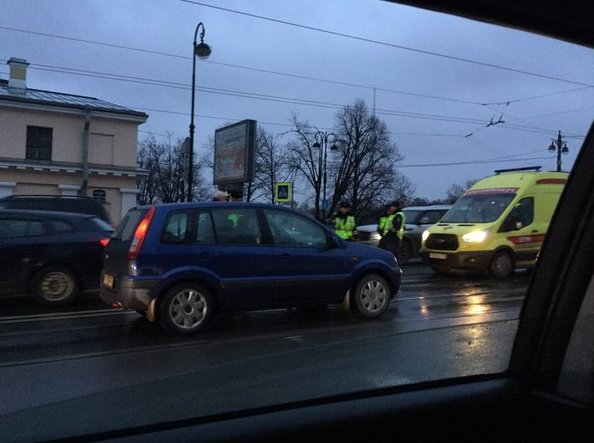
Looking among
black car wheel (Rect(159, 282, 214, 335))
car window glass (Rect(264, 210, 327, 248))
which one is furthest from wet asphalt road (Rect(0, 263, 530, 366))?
car window glass (Rect(264, 210, 327, 248))

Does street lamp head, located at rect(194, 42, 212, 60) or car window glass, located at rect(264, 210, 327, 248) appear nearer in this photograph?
street lamp head, located at rect(194, 42, 212, 60)

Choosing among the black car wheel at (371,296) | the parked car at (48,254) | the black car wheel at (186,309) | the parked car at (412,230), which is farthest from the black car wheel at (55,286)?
the parked car at (412,230)

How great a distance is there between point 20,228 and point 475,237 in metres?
9.03

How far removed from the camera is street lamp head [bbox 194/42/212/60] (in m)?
3.27

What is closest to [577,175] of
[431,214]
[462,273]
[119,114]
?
[462,273]

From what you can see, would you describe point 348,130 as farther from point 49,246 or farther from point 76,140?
point 76,140

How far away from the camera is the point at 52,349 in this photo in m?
6.36

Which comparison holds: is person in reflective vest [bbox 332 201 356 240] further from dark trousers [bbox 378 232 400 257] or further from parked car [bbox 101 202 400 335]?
parked car [bbox 101 202 400 335]

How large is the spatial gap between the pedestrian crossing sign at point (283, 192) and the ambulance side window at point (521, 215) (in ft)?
31.7

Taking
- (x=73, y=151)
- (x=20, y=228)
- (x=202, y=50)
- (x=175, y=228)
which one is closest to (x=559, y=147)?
(x=202, y=50)

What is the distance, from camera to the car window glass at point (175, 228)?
23.6 ft

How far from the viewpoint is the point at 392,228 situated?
540 inches

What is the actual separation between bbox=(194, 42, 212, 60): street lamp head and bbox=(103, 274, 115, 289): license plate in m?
4.47

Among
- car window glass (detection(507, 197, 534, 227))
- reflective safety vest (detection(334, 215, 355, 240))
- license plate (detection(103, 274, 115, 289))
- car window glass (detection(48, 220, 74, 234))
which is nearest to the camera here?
license plate (detection(103, 274, 115, 289))
